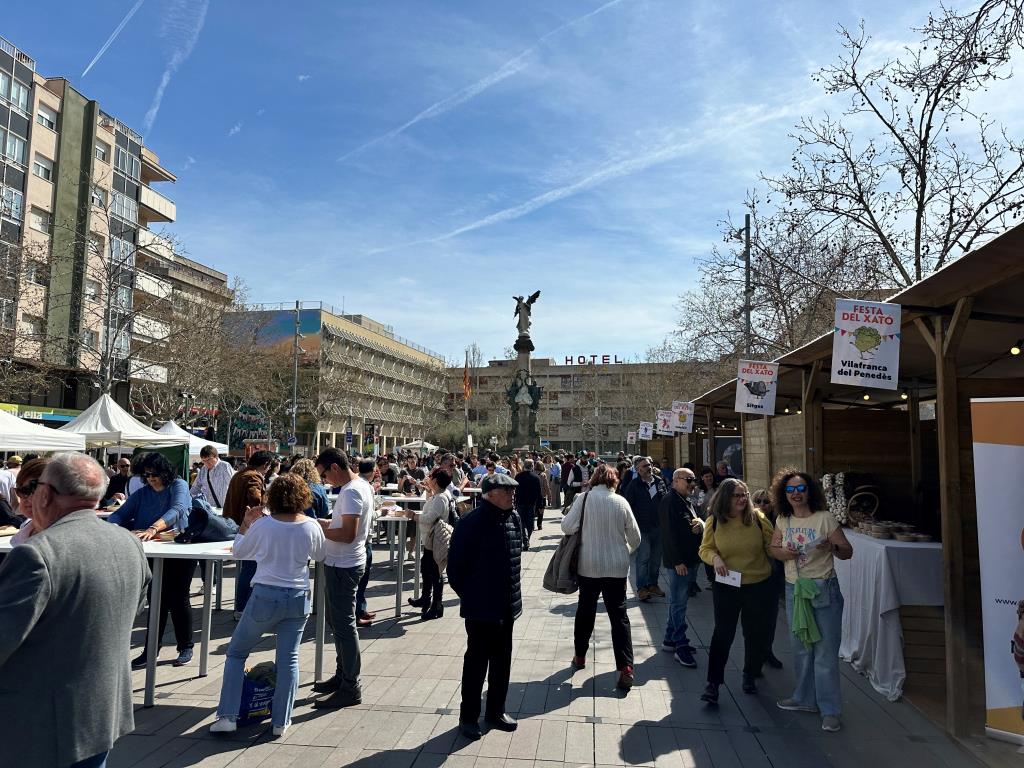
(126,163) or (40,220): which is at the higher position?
(126,163)

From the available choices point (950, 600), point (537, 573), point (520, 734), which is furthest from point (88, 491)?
point (537, 573)

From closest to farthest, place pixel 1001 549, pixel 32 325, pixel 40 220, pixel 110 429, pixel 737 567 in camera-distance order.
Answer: pixel 1001 549, pixel 737 567, pixel 110 429, pixel 32 325, pixel 40 220

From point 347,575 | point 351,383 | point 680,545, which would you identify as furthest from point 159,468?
point 351,383

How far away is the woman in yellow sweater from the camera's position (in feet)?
17.7

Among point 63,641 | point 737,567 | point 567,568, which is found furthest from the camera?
point 567,568

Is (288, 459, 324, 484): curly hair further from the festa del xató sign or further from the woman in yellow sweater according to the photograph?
the festa del xató sign

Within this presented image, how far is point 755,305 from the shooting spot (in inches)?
786

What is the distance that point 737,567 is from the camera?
5410 mm

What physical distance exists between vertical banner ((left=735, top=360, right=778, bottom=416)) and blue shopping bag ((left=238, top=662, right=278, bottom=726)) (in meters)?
7.31

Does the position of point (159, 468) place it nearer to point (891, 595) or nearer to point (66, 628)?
point (66, 628)

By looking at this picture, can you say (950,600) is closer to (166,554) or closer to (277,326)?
(166,554)

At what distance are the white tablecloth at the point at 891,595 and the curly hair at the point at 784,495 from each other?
122cm

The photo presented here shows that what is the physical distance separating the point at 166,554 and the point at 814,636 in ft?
15.7

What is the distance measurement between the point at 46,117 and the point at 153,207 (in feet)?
28.4
